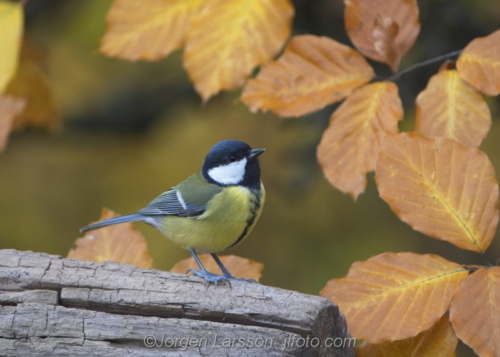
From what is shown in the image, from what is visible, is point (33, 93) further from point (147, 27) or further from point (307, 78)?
point (307, 78)

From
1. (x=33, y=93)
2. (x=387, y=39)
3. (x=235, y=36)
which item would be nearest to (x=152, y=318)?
(x=235, y=36)

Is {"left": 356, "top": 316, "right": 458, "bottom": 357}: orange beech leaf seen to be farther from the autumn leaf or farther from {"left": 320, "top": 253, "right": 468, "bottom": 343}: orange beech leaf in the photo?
the autumn leaf

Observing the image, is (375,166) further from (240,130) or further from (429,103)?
(240,130)

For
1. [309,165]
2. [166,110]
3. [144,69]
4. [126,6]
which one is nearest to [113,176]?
[166,110]

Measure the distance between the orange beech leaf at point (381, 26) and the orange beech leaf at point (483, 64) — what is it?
156 millimetres

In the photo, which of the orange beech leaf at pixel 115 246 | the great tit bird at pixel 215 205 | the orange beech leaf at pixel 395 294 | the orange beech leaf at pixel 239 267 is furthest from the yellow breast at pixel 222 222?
the orange beech leaf at pixel 395 294

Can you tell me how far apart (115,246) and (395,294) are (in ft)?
2.60

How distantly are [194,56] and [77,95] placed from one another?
64.7 inches

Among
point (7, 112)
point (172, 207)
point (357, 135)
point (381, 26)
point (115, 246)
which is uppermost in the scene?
point (381, 26)

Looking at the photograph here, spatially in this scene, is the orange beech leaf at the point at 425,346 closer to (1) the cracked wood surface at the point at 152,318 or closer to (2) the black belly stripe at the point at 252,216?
(1) the cracked wood surface at the point at 152,318

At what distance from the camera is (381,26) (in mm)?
1474

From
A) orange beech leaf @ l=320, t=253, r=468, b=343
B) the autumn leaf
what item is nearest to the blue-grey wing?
orange beech leaf @ l=320, t=253, r=468, b=343

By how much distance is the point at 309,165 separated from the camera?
236cm

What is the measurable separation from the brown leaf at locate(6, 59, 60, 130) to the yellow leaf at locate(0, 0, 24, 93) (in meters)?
0.59
